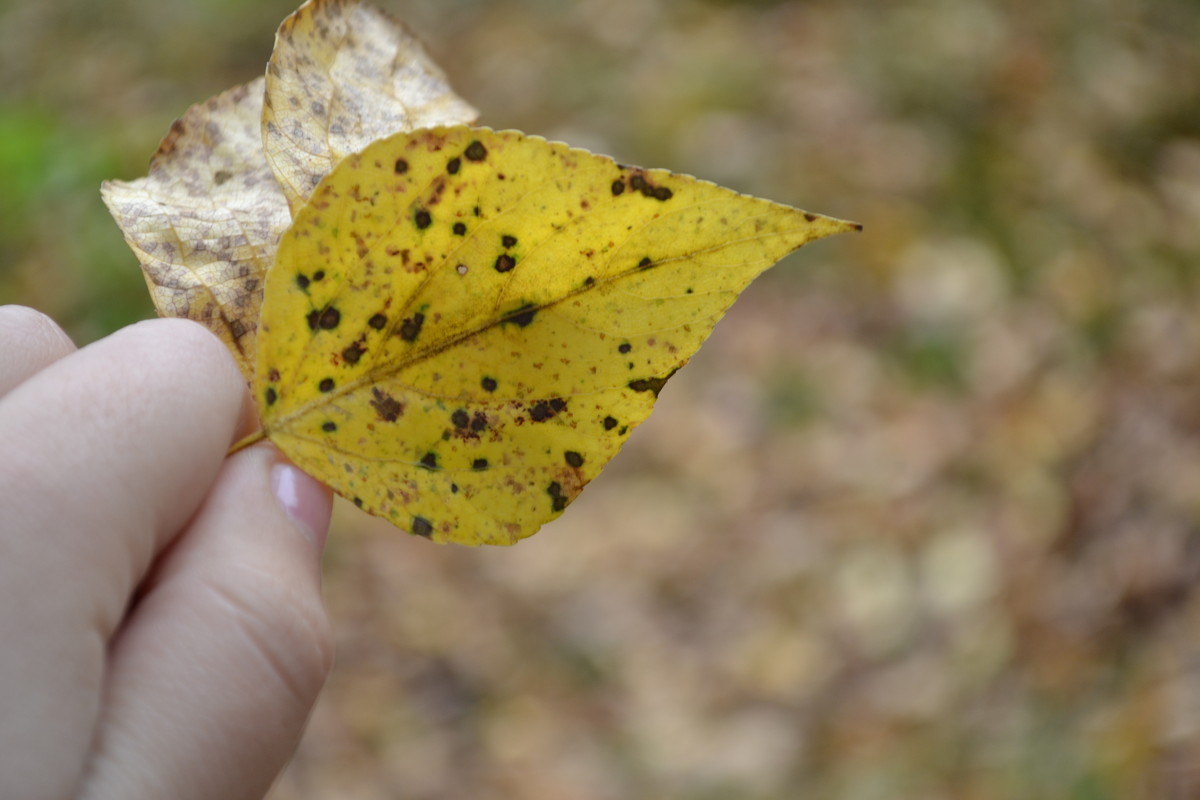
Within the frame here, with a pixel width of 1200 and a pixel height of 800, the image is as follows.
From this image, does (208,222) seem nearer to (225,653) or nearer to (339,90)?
(339,90)

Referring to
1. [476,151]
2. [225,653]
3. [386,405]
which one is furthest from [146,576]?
[476,151]

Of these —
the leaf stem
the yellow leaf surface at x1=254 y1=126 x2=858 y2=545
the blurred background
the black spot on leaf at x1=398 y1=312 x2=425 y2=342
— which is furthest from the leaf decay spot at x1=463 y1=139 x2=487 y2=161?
the blurred background

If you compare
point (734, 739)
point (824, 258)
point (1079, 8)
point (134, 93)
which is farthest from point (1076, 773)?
point (134, 93)

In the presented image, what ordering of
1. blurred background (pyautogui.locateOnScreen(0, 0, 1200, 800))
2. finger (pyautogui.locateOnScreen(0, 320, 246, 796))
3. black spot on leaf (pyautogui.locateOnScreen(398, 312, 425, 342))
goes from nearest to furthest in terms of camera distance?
finger (pyautogui.locateOnScreen(0, 320, 246, 796))
black spot on leaf (pyautogui.locateOnScreen(398, 312, 425, 342))
blurred background (pyautogui.locateOnScreen(0, 0, 1200, 800))

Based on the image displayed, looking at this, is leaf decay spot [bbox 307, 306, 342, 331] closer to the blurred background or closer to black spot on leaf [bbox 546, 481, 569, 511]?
black spot on leaf [bbox 546, 481, 569, 511]

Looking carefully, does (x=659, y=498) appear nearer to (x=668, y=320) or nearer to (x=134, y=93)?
(x=668, y=320)

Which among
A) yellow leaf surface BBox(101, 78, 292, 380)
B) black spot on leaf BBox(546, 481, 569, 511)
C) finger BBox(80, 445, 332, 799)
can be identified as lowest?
finger BBox(80, 445, 332, 799)

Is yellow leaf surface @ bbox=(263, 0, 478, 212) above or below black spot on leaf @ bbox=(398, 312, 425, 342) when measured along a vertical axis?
above
